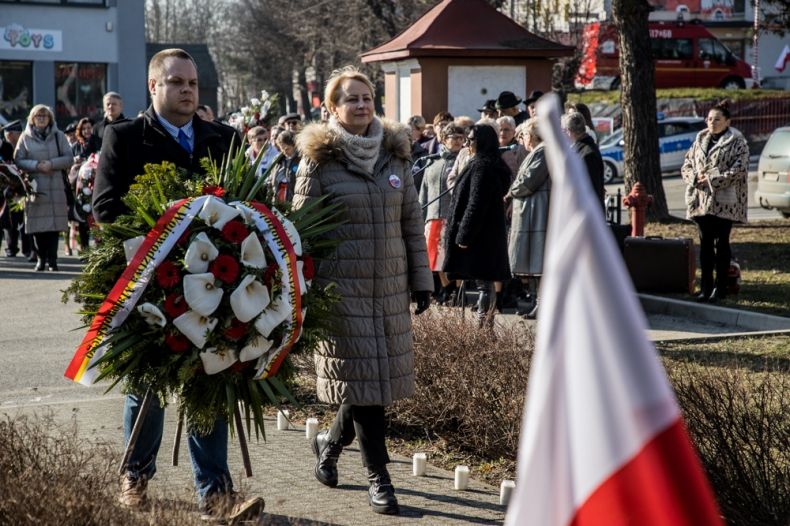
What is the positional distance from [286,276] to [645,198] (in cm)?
930

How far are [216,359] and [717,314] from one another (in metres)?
7.89

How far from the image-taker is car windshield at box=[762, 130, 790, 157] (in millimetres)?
20141

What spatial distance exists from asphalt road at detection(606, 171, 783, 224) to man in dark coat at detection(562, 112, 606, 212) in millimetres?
8327

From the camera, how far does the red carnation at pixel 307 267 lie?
5.34 metres

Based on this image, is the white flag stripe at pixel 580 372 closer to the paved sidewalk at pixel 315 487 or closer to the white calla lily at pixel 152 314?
the paved sidewalk at pixel 315 487

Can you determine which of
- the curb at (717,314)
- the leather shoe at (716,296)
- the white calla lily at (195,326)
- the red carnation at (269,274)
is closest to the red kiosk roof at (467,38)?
the curb at (717,314)

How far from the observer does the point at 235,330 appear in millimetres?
5008

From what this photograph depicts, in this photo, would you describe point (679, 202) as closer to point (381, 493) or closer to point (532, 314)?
point (532, 314)

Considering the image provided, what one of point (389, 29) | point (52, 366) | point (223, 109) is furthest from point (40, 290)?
point (223, 109)

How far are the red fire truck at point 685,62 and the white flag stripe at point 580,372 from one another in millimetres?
44132

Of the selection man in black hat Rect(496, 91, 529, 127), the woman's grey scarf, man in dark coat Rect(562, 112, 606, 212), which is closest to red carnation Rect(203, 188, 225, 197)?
the woman's grey scarf

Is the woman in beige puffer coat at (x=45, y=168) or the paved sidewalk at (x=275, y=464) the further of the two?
the woman in beige puffer coat at (x=45, y=168)

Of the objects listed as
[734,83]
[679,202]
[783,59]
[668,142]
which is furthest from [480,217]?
[783,59]

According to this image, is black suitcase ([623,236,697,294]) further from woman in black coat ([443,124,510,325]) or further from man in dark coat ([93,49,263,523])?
man in dark coat ([93,49,263,523])
